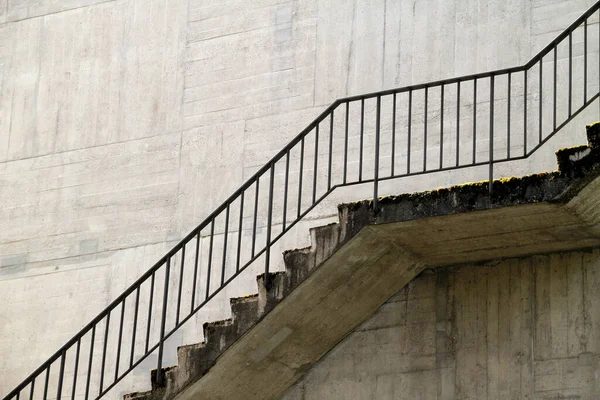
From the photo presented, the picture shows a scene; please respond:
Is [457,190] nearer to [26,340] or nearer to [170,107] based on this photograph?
[170,107]

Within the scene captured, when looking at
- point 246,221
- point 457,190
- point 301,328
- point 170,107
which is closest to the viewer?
point 457,190

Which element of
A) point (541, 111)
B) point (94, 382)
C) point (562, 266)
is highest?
point (541, 111)

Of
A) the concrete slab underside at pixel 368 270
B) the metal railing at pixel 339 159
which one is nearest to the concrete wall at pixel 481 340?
the concrete slab underside at pixel 368 270

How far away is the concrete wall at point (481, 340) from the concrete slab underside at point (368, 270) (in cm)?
18

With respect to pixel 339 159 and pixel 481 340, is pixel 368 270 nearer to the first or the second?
pixel 481 340

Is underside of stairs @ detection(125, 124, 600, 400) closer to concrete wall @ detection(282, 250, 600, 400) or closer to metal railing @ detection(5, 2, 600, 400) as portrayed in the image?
concrete wall @ detection(282, 250, 600, 400)

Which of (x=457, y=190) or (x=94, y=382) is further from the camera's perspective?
(x=94, y=382)

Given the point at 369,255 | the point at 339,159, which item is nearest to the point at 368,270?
the point at 369,255

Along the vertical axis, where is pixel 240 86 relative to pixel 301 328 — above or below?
above

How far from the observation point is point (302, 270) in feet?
47.1

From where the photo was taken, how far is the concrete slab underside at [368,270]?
14297mm

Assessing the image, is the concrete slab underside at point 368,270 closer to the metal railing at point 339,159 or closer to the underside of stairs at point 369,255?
the underside of stairs at point 369,255

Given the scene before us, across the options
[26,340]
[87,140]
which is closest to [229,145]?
[87,140]

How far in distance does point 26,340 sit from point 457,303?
5667mm
